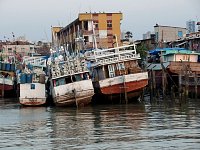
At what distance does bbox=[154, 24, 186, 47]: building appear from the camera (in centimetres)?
7279

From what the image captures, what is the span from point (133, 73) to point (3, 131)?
17179mm

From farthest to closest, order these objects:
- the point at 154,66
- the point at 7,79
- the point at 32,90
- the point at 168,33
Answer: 1. the point at 168,33
2. the point at 7,79
3. the point at 154,66
4. the point at 32,90

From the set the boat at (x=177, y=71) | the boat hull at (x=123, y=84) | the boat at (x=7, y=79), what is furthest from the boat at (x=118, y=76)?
the boat at (x=7, y=79)

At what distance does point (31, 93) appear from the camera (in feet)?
133

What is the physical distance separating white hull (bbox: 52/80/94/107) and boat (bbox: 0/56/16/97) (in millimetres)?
19779

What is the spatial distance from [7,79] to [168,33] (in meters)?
28.4

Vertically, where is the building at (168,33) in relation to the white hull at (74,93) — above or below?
above

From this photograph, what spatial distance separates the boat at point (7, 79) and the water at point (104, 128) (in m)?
19.7

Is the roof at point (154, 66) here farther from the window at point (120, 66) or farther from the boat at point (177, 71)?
the window at point (120, 66)

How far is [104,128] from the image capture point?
972 inches

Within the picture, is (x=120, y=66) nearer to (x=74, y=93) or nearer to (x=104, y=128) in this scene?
(x=74, y=93)

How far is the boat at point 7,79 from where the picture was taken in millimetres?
56438

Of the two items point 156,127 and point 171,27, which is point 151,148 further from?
point 171,27

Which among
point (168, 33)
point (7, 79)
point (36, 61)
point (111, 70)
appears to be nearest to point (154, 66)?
point (36, 61)
